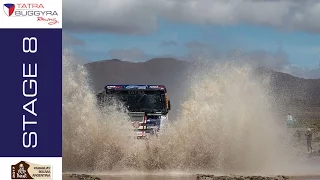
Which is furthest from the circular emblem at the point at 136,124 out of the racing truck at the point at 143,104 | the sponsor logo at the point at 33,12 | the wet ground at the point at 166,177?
the sponsor logo at the point at 33,12

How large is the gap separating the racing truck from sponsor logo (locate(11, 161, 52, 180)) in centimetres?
1184

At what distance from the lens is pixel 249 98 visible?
24297mm

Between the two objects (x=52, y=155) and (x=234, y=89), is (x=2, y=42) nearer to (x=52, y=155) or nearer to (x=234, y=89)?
(x=52, y=155)

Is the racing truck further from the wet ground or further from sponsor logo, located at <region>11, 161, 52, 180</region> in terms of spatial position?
sponsor logo, located at <region>11, 161, 52, 180</region>

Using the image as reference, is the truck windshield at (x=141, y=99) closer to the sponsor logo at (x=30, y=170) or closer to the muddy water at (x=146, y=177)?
the muddy water at (x=146, y=177)

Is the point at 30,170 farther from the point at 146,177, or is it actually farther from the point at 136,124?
the point at 136,124

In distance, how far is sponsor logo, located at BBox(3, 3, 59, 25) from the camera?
10.3 metres

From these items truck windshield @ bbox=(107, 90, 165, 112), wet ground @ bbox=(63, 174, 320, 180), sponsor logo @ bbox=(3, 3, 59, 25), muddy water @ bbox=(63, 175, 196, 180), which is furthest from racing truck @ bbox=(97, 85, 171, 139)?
sponsor logo @ bbox=(3, 3, 59, 25)

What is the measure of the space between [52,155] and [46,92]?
1066 mm

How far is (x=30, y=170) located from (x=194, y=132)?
12.5 meters

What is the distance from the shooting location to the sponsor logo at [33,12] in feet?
33.7

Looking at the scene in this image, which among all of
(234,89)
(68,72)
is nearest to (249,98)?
(234,89)

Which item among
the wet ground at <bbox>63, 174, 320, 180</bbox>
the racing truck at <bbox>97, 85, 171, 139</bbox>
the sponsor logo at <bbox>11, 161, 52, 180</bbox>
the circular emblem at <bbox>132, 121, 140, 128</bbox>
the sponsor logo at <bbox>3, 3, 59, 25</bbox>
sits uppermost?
the sponsor logo at <bbox>3, 3, 59, 25</bbox>

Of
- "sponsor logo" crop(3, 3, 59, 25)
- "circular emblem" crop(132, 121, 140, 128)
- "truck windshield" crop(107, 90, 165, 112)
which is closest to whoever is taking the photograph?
"sponsor logo" crop(3, 3, 59, 25)
